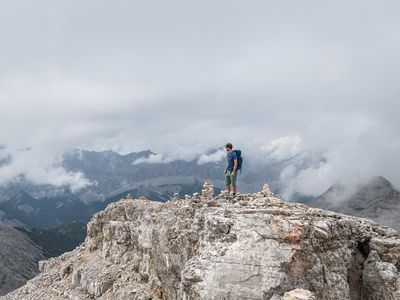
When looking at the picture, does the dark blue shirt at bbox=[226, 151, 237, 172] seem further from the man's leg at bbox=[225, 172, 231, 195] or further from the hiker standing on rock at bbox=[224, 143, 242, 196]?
the man's leg at bbox=[225, 172, 231, 195]

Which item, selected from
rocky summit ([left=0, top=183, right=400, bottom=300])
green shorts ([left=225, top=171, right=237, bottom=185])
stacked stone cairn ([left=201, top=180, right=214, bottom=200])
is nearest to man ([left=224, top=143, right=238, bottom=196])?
green shorts ([left=225, top=171, right=237, bottom=185])

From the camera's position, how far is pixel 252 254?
23797 millimetres

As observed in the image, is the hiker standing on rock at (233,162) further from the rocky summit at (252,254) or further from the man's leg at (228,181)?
the rocky summit at (252,254)

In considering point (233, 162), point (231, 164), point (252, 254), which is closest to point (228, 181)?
point (231, 164)

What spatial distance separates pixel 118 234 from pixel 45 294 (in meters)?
11.9

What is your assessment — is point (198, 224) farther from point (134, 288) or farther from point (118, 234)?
point (118, 234)

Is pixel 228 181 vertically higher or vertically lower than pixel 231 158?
lower

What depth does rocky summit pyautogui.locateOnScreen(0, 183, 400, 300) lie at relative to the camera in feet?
76.1

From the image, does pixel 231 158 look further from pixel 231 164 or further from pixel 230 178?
pixel 230 178

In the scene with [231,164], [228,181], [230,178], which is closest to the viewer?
[231,164]

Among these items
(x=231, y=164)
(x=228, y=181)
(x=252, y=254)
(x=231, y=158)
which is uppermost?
(x=231, y=158)

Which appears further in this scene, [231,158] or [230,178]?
[230,178]

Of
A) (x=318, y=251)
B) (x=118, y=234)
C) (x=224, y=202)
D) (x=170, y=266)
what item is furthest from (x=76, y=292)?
(x=318, y=251)

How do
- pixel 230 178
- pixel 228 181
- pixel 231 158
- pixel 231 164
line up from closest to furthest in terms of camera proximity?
1. pixel 231 158
2. pixel 231 164
3. pixel 230 178
4. pixel 228 181
